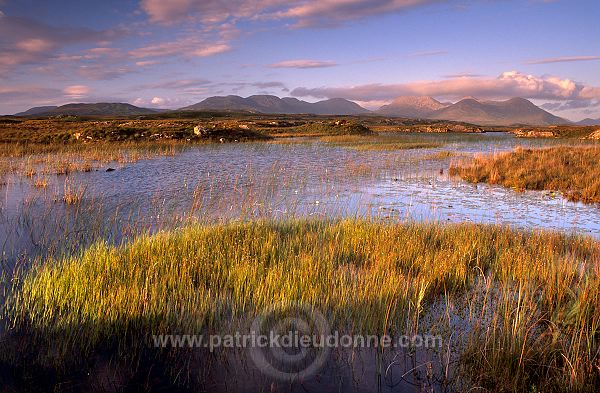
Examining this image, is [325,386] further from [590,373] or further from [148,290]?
[148,290]

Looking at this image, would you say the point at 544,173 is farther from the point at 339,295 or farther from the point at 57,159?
the point at 57,159

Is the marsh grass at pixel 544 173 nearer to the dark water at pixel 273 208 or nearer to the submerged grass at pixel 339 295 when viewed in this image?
the dark water at pixel 273 208

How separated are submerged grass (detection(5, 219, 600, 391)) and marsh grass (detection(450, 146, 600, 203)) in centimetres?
986

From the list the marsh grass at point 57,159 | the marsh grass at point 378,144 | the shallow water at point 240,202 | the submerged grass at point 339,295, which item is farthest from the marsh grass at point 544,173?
the marsh grass at point 57,159

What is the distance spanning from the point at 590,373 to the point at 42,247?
32.8 feet

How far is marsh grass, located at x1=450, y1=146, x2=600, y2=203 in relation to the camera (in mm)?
16516

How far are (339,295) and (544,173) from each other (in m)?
18.2

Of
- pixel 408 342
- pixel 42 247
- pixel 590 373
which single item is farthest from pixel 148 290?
pixel 590 373

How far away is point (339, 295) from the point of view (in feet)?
19.2

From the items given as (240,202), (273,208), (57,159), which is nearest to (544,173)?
(273,208)

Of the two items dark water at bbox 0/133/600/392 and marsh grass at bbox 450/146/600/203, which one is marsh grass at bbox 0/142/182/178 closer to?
dark water at bbox 0/133/600/392

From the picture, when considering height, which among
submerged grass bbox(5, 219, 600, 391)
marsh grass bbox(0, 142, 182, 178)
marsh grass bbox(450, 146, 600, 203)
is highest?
marsh grass bbox(0, 142, 182, 178)

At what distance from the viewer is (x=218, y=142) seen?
148 ft

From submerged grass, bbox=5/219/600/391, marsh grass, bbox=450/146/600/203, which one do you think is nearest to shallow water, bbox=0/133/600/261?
marsh grass, bbox=450/146/600/203
